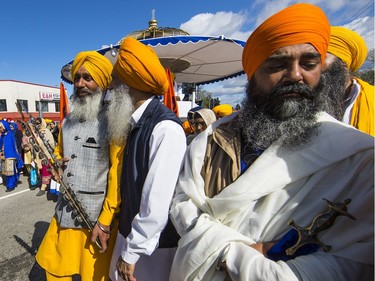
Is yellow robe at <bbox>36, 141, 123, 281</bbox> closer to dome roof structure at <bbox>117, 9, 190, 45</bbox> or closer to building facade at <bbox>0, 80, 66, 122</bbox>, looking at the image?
dome roof structure at <bbox>117, 9, 190, 45</bbox>

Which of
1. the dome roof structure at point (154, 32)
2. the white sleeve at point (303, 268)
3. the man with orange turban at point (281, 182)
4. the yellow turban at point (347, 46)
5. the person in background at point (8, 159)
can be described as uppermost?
the dome roof structure at point (154, 32)

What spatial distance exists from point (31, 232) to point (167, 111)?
3.57 metres

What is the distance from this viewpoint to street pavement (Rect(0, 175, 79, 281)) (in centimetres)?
287

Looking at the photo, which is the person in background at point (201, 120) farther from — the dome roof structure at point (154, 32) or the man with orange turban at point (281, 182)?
the dome roof structure at point (154, 32)

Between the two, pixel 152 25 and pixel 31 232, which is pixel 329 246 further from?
pixel 152 25

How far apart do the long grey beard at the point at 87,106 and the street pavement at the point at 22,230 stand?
2018 mm

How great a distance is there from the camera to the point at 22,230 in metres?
3.93

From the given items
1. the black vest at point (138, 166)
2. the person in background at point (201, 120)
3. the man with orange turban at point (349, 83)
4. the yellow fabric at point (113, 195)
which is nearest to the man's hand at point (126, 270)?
the black vest at point (138, 166)

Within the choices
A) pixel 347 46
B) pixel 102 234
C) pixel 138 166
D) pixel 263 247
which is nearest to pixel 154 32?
pixel 347 46

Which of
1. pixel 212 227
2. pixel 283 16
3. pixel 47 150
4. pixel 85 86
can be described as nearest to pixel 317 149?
pixel 212 227

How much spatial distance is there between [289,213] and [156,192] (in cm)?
70

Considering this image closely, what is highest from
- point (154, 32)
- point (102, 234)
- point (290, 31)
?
point (154, 32)

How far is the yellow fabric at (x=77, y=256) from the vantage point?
181 cm

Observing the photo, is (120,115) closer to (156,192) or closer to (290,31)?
(156,192)
